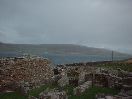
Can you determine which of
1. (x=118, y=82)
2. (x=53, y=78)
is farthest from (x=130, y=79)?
(x=53, y=78)

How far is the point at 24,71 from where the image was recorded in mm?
30578

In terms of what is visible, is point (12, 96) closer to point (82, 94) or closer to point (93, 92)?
point (82, 94)

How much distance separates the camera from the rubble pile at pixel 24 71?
29.1 meters

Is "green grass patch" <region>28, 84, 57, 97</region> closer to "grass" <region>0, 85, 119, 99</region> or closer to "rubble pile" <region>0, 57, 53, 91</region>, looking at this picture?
"grass" <region>0, 85, 119, 99</region>

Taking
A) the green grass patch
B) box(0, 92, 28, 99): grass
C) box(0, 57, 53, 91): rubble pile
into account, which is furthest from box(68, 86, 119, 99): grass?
box(0, 57, 53, 91): rubble pile

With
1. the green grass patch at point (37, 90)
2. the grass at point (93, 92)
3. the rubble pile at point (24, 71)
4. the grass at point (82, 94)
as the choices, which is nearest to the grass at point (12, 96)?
the grass at point (82, 94)

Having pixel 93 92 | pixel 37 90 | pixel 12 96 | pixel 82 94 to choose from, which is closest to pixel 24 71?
pixel 37 90

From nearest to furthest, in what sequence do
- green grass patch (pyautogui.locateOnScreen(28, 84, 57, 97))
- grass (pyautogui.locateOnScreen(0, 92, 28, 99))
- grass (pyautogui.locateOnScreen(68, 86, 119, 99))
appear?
grass (pyautogui.locateOnScreen(68, 86, 119, 99)) → grass (pyautogui.locateOnScreen(0, 92, 28, 99)) → green grass patch (pyautogui.locateOnScreen(28, 84, 57, 97))

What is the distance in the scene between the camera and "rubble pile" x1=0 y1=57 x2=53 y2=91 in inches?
1145

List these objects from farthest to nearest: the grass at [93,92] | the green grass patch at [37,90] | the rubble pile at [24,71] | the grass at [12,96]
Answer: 1. the rubble pile at [24,71]
2. the green grass patch at [37,90]
3. the grass at [12,96]
4. the grass at [93,92]

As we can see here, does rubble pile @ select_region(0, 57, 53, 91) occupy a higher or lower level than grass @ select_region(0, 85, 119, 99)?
higher

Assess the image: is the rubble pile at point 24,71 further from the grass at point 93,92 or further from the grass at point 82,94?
the grass at point 93,92

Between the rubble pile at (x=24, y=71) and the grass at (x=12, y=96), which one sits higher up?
the rubble pile at (x=24, y=71)

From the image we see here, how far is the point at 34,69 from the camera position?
104 ft
